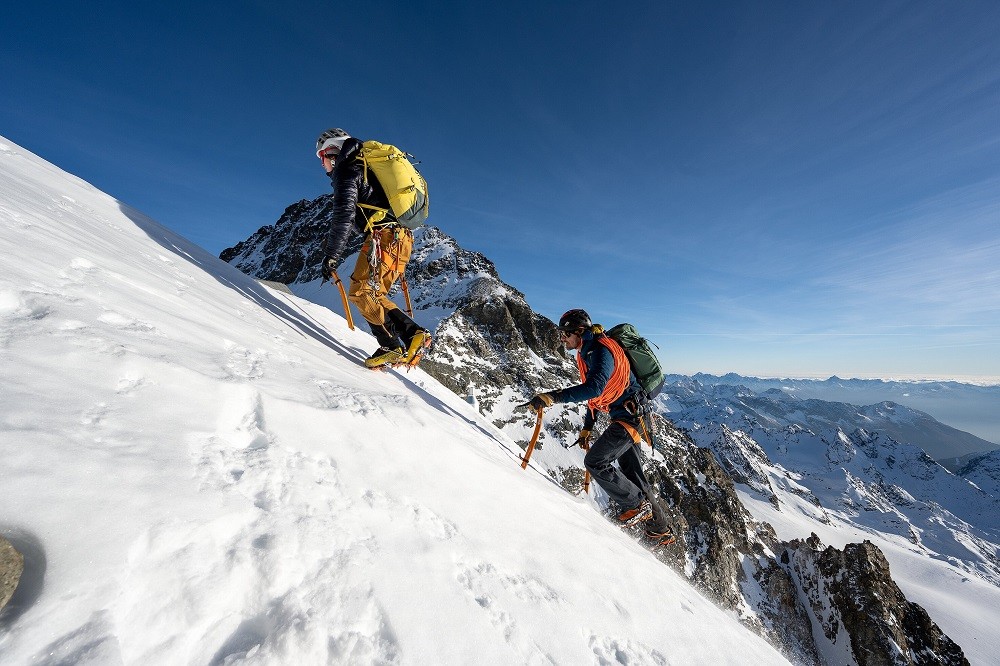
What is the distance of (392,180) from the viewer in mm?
5883

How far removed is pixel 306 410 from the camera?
106 inches

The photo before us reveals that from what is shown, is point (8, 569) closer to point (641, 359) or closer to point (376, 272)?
point (376, 272)

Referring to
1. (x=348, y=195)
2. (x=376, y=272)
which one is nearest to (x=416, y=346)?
(x=376, y=272)

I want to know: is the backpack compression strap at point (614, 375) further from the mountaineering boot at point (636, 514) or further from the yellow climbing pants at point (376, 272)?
the yellow climbing pants at point (376, 272)

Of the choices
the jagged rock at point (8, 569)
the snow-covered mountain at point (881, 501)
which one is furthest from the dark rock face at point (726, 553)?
the snow-covered mountain at point (881, 501)

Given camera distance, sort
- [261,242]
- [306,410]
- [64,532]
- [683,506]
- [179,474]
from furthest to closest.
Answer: [261,242]
[683,506]
[306,410]
[179,474]
[64,532]

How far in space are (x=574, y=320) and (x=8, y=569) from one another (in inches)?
225

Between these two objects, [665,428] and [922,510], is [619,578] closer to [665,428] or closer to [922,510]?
[665,428]

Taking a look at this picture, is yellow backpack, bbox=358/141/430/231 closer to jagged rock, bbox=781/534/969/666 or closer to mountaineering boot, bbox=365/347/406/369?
mountaineering boot, bbox=365/347/406/369

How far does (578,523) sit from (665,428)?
2218 inches

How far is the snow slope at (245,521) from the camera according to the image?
1276 millimetres

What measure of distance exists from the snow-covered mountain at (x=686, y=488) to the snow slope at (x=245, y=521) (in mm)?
11790

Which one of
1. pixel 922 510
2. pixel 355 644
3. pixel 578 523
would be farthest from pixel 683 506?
pixel 922 510

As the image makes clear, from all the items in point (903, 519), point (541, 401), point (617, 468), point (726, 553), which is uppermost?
point (903, 519)
